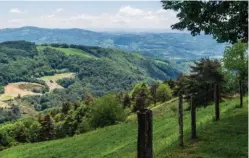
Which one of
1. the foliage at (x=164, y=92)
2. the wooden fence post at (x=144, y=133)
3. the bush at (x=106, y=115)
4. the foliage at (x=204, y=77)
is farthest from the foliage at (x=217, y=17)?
the foliage at (x=164, y=92)

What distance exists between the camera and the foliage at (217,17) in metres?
14.0

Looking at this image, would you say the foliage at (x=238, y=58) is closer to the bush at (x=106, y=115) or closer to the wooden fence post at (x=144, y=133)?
the wooden fence post at (x=144, y=133)

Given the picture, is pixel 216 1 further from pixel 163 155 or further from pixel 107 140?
pixel 107 140

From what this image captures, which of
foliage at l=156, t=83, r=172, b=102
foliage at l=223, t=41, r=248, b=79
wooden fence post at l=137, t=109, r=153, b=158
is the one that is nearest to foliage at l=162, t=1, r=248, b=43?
wooden fence post at l=137, t=109, r=153, b=158

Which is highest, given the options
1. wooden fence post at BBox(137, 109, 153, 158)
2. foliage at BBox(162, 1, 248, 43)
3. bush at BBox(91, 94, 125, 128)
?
foliage at BBox(162, 1, 248, 43)

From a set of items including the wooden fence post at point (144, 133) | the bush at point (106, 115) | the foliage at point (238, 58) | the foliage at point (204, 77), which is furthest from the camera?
the bush at point (106, 115)

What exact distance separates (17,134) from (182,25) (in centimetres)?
11198

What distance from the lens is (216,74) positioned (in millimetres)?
56812

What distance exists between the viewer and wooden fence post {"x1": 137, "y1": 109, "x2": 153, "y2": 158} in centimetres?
1061

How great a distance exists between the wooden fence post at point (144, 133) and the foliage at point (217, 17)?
568 cm

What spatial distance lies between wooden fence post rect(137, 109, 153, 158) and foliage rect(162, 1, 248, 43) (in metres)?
5.68

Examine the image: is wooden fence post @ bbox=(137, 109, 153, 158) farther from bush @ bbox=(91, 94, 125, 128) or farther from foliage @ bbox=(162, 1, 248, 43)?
bush @ bbox=(91, 94, 125, 128)

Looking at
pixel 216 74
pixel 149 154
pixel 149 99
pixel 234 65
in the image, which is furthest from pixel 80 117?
pixel 149 154

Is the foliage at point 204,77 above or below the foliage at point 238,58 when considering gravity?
below
